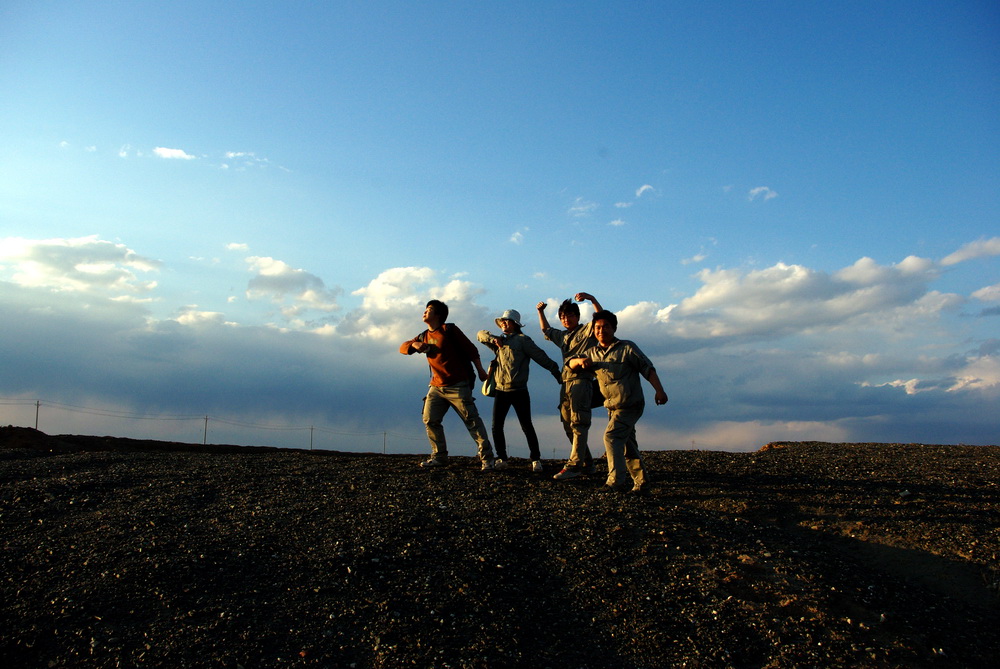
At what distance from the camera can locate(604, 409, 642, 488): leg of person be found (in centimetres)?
821

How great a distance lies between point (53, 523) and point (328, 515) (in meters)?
2.81

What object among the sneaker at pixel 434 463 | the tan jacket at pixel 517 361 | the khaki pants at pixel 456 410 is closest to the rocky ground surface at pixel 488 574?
the khaki pants at pixel 456 410

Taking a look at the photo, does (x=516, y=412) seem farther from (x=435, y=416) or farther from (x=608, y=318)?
(x=608, y=318)

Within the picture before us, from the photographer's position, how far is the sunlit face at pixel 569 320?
380 inches

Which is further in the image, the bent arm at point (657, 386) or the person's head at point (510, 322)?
the person's head at point (510, 322)

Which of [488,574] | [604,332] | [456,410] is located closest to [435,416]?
[456,410]

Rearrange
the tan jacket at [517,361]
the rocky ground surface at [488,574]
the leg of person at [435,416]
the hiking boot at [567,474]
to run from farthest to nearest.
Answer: the leg of person at [435,416], the tan jacket at [517,361], the hiking boot at [567,474], the rocky ground surface at [488,574]

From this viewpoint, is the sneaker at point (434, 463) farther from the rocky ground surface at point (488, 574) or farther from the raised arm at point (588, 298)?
the raised arm at point (588, 298)

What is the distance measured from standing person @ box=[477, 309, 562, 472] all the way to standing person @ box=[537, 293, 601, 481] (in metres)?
0.38

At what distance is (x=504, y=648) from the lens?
16.2ft

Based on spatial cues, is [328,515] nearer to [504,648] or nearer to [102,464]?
[504,648]

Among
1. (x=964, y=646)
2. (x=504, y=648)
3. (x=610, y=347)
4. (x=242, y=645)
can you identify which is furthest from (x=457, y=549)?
(x=964, y=646)

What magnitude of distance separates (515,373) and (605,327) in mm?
1537

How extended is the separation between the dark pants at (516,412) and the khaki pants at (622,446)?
4.90ft
